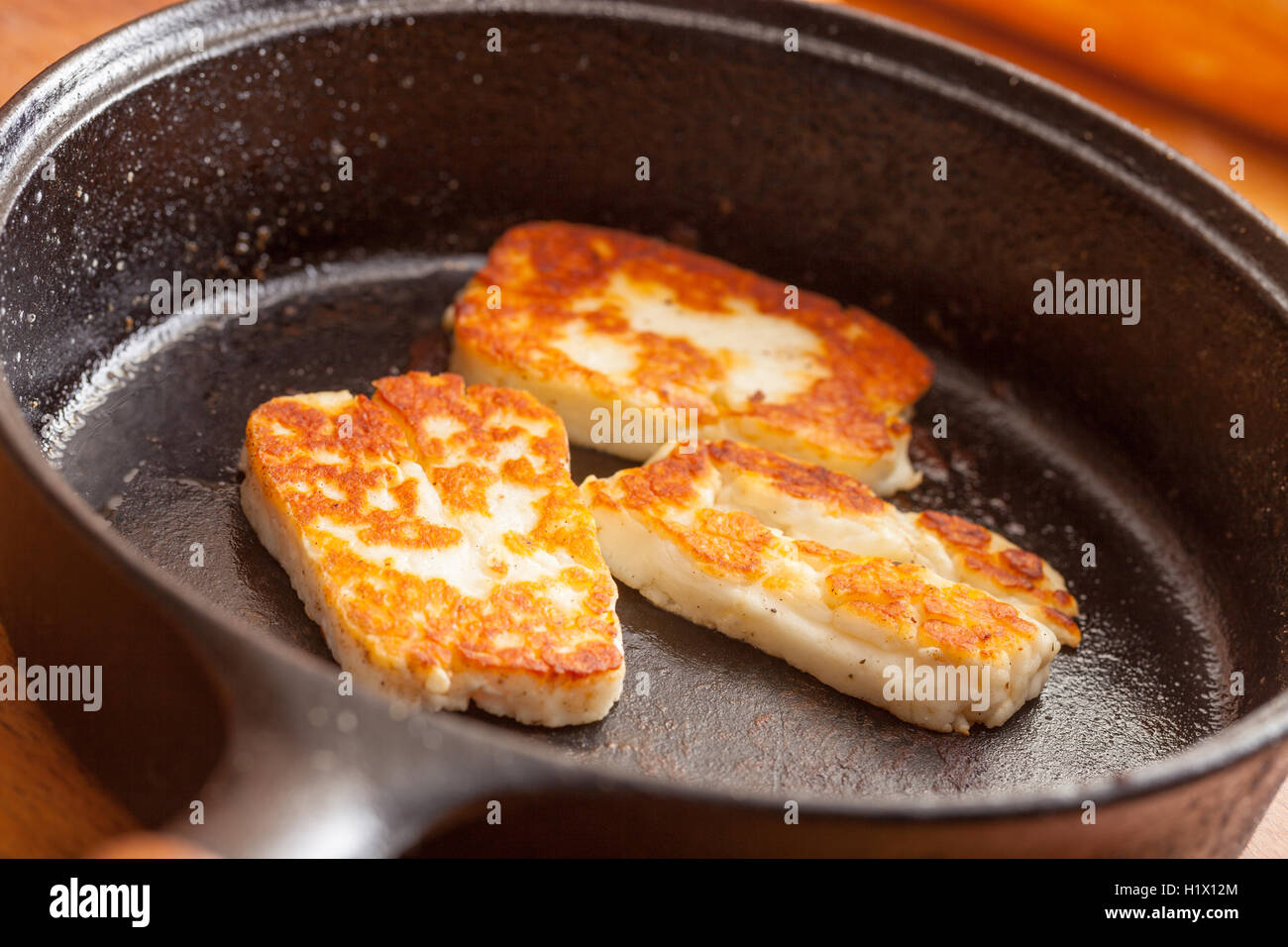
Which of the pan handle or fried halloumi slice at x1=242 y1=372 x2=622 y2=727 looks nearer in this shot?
the pan handle

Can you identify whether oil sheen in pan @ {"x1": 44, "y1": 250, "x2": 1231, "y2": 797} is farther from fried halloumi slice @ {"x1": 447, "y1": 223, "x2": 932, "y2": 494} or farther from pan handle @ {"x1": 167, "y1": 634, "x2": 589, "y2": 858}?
pan handle @ {"x1": 167, "y1": 634, "x2": 589, "y2": 858}

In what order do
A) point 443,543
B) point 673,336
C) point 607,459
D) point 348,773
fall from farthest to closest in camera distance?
1. point 673,336
2. point 607,459
3. point 443,543
4. point 348,773

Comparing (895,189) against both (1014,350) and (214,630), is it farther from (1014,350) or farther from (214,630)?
(214,630)

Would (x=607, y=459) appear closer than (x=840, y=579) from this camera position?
No

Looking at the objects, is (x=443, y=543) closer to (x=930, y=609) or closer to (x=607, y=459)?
(x=607, y=459)

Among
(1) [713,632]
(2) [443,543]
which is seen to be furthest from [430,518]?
(1) [713,632]

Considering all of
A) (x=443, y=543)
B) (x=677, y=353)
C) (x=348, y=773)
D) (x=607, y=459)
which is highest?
(x=677, y=353)

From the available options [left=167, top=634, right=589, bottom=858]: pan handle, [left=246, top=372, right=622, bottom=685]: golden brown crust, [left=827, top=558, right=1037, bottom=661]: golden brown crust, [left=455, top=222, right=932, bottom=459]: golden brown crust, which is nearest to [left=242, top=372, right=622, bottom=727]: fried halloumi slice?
[left=246, top=372, right=622, bottom=685]: golden brown crust
